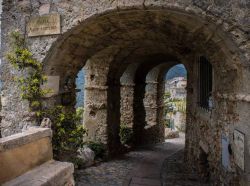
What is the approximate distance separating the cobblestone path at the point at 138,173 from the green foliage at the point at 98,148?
36 centimetres

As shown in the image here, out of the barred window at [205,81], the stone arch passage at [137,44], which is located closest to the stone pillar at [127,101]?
the stone arch passage at [137,44]

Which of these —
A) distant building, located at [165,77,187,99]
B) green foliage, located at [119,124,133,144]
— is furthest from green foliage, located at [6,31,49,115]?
distant building, located at [165,77,187,99]

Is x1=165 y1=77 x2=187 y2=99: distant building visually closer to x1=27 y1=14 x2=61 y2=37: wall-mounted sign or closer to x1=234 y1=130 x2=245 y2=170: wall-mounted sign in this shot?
x1=27 y1=14 x2=61 y2=37: wall-mounted sign

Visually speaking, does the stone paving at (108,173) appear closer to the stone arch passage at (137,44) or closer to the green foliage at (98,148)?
the green foliage at (98,148)

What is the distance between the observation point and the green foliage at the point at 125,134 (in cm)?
1142

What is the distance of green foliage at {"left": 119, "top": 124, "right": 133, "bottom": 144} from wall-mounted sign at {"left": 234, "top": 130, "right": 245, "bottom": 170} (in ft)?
23.6

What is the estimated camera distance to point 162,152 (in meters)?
11.7

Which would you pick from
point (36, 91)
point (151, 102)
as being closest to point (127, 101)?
point (151, 102)

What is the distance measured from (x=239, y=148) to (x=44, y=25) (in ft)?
12.5

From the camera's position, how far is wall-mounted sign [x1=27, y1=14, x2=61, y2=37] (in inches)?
200

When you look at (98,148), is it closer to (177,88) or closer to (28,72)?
(28,72)

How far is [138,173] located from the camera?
26.1 ft

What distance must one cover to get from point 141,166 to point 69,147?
368 centimetres

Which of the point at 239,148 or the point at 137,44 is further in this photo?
the point at 137,44
